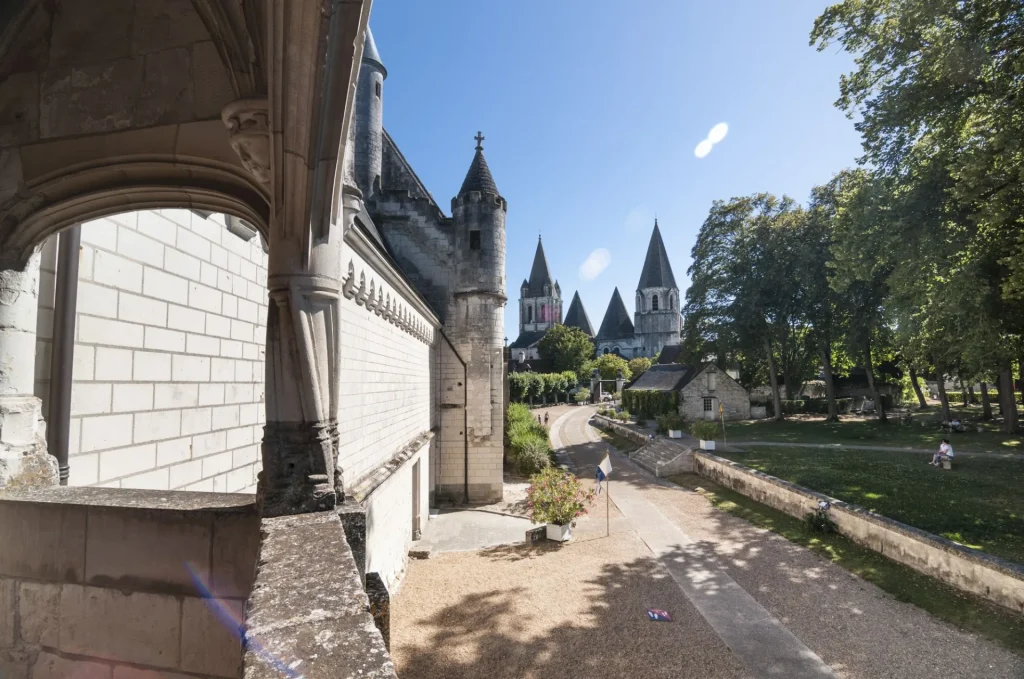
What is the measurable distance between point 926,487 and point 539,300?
80.3m

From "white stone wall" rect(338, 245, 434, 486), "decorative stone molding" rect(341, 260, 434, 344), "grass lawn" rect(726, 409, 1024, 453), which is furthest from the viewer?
"grass lawn" rect(726, 409, 1024, 453)

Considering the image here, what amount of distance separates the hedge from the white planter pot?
24.5 meters

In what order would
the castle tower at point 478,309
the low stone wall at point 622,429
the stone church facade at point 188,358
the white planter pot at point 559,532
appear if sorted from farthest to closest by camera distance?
1. the low stone wall at point 622,429
2. the castle tower at point 478,309
3. the white planter pot at point 559,532
4. the stone church facade at point 188,358

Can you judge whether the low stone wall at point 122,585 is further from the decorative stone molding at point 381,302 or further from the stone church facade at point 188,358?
the decorative stone molding at point 381,302

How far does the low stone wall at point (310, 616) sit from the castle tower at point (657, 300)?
270 ft

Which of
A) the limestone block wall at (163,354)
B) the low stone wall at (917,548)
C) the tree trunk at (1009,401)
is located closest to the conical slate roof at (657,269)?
the tree trunk at (1009,401)

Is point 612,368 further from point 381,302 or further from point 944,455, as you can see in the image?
point 381,302

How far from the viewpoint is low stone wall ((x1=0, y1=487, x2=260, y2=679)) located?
8.59 ft

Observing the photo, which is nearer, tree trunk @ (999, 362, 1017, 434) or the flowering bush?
the flowering bush

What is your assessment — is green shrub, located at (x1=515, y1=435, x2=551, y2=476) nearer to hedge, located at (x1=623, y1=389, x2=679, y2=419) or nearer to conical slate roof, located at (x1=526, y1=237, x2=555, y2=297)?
hedge, located at (x1=623, y1=389, x2=679, y2=419)

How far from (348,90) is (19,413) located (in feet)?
9.38

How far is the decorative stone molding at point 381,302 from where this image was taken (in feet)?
23.7

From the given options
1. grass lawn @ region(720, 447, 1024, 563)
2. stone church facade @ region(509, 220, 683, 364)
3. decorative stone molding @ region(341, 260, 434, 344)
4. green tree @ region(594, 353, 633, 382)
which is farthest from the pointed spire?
stone church facade @ region(509, 220, 683, 364)

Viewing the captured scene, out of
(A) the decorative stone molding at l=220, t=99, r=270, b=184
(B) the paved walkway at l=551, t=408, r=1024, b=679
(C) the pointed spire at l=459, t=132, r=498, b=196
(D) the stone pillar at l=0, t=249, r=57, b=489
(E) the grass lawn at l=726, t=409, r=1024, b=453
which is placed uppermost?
(C) the pointed spire at l=459, t=132, r=498, b=196
